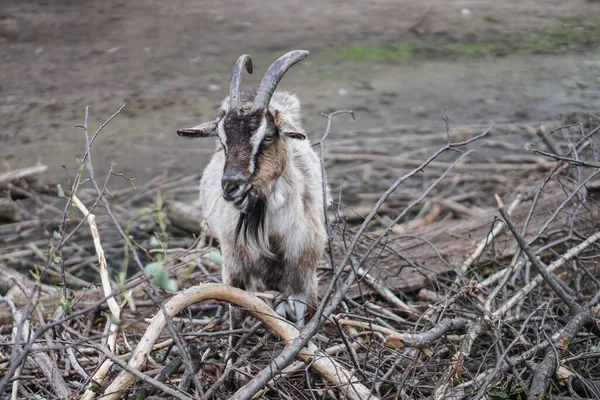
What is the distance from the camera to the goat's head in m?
3.30

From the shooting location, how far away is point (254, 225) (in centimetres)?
371

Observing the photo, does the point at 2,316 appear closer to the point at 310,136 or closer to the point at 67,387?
the point at 67,387

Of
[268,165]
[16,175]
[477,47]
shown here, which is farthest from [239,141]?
[477,47]

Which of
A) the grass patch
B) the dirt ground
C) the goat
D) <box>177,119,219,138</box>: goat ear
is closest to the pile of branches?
the goat

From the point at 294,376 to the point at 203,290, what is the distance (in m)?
0.77

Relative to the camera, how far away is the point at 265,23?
492 inches

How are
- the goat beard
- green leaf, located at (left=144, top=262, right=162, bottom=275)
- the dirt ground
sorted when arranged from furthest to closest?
the dirt ground, the goat beard, green leaf, located at (left=144, top=262, right=162, bottom=275)

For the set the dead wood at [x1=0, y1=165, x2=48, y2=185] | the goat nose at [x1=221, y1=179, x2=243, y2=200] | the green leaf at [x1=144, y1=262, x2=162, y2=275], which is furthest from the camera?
the dead wood at [x1=0, y1=165, x2=48, y2=185]

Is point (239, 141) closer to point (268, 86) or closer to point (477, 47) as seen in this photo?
point (268, 86)

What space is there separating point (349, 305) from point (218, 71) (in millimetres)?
7096

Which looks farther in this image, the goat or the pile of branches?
the goat

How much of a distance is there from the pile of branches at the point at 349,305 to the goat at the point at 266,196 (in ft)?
0.58

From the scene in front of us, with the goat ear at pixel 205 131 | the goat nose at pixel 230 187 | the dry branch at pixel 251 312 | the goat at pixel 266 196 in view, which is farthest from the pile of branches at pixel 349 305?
the goat ear at pixel 205 131

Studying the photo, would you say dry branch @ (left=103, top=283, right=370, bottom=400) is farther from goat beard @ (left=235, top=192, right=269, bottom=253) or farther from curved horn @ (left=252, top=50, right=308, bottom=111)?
curved horn @ (left=252, top=50, right=308, bottom=111)
